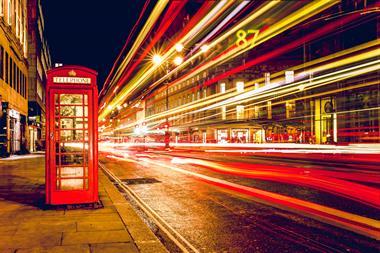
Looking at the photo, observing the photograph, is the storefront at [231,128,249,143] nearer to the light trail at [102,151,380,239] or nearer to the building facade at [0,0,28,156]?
the building facade at [0,0,28,156]

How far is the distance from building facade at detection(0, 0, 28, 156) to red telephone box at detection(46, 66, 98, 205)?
1812 cm

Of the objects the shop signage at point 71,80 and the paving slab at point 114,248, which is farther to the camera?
the shop signage at point 71,80

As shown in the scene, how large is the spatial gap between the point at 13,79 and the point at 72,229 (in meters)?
27.2

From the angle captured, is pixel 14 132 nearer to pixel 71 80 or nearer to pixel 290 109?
pixel 71 80

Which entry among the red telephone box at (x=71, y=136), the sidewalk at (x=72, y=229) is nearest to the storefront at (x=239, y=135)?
the sidewalk at (x=72, y=229)

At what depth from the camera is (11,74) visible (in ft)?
94.7

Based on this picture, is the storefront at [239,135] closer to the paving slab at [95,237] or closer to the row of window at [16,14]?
the row of window at [16,14]

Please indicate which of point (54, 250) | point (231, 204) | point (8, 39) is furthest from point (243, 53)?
point (54, 250)

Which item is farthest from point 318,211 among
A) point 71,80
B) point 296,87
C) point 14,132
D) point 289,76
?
point 289,76

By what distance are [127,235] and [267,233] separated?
7.02 ft

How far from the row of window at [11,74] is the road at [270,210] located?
16541 millimetres

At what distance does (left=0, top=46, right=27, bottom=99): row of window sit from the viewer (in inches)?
998

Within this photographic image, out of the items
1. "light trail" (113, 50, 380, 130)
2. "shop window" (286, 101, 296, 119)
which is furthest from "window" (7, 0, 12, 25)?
"shop window" (286, 101, 296, 119)

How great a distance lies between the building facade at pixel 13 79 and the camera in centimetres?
2525
